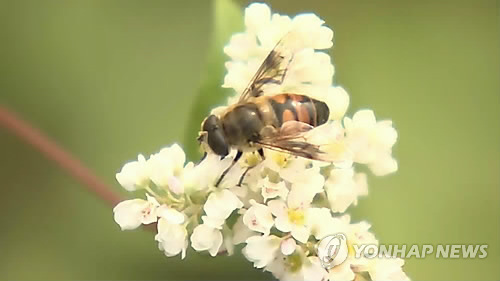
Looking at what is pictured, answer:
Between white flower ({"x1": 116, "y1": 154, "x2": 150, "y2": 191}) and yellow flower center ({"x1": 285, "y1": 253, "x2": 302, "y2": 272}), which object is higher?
white flower ({"x1": 116, "y1": 154, "x2": 150, "y2": 191})

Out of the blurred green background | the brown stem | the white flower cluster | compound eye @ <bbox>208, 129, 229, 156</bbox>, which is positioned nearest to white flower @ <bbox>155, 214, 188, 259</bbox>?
the white flower cluster

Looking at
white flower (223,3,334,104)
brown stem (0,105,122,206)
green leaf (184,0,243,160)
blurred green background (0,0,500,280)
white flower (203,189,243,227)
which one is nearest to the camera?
white flower (203,189,243,227)

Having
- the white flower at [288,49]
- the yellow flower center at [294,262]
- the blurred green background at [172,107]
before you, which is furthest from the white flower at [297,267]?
the blurred green background at [172,107]

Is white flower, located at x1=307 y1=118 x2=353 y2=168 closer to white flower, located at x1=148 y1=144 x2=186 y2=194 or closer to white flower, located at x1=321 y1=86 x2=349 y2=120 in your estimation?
white flower, located at x1=321 y1=86 x2=349 y2=120

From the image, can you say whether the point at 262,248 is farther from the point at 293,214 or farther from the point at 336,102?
the point at 336,102

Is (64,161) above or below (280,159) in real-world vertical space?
above

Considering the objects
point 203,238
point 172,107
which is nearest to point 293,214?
point 203,238

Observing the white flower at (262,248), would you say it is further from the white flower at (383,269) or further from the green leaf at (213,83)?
the green leaf at (213,83)
